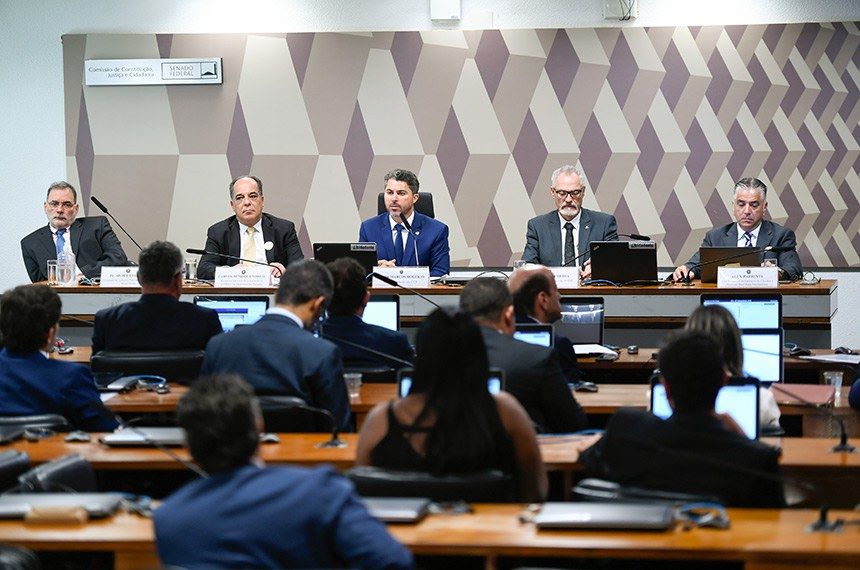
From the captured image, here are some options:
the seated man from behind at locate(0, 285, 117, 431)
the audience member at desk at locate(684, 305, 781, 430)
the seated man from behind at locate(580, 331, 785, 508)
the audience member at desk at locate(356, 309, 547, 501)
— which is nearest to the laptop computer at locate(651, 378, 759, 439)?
the audience member at desk at locate(684, 305, 781, 430)

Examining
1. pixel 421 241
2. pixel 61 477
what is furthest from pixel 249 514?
pixel 421 241

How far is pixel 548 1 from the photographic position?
8758 millimetres

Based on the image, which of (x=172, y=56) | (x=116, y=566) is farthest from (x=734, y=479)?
(x=172, y=56)

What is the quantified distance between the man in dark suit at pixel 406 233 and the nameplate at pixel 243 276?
976mm

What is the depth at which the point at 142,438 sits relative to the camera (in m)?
3.71

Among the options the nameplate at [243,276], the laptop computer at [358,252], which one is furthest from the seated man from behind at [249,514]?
the nameplate at [243,276]

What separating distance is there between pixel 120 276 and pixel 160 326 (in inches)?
75.8

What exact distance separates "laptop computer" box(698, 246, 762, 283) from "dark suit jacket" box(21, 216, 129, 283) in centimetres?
392

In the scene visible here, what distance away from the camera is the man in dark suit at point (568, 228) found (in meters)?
7.71

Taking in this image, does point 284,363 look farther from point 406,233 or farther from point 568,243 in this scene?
point 568,243

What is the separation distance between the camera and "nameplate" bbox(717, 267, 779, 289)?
262 inches

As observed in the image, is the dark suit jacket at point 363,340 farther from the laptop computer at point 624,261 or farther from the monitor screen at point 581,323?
the laptop computer at point 624,261

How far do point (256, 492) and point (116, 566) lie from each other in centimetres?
66

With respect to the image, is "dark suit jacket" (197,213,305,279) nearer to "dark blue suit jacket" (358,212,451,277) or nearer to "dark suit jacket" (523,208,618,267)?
"dark blue suit jacket" (358,212,451,277)
